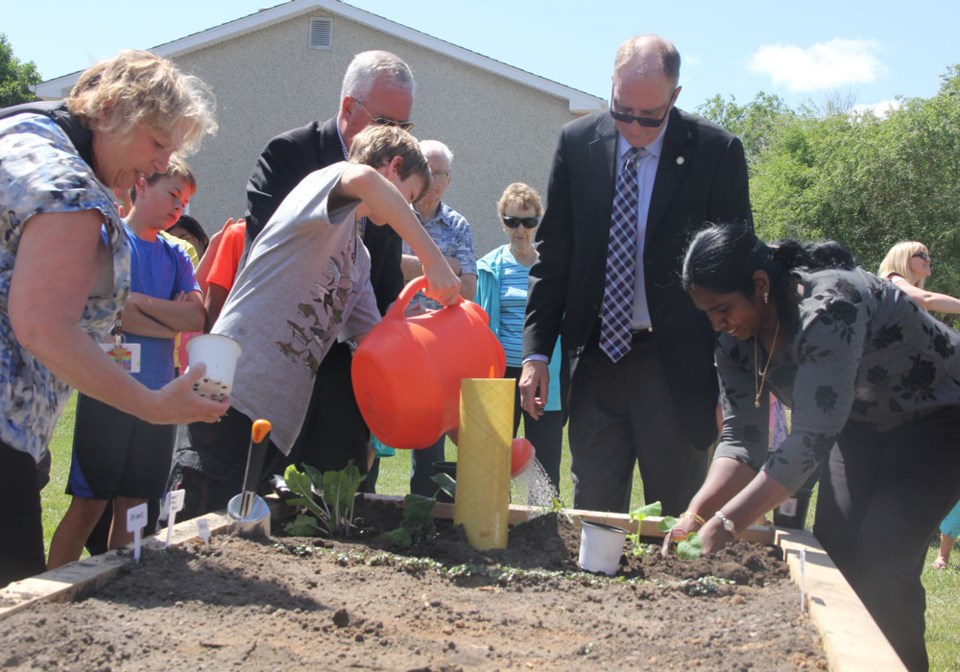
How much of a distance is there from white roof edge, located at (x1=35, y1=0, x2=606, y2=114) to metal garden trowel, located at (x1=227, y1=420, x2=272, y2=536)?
11732 millimetres

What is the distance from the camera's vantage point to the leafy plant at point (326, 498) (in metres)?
2.61

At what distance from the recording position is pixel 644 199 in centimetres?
309

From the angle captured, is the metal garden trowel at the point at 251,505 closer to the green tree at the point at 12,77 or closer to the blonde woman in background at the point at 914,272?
the blonde woman in background at the point at 914,272

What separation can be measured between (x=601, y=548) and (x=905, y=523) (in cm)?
88

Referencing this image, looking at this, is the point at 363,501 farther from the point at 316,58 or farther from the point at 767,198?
the point at 767,198

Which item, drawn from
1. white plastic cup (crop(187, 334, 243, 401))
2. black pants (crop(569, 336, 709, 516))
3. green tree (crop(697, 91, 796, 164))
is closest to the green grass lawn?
black pants (crop(569, 336, 709, 516))

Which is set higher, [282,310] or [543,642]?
[282,310]

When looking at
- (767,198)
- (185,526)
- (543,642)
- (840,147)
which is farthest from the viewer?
(767,198)

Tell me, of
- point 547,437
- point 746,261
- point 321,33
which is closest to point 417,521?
point 746,261

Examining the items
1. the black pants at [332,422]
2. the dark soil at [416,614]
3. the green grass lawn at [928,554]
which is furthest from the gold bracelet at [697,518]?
the green grass lawn at [928,554]

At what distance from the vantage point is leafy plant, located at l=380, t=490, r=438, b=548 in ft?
8.46

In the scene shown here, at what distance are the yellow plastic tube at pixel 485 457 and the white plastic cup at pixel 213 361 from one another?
2.55 feet

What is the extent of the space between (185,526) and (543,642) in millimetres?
1048

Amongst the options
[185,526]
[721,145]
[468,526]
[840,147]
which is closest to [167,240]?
[185,526]
